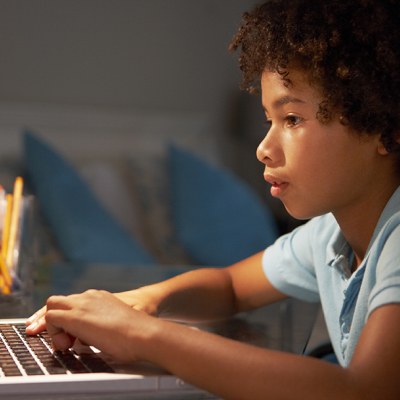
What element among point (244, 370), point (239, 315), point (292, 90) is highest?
point (292, 90)

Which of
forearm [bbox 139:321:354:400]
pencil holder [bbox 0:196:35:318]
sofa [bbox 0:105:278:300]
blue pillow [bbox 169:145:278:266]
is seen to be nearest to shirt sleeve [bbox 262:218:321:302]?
pencil holder [bbox 0:196:35:318]

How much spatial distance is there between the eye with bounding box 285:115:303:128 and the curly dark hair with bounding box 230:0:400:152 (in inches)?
1.1

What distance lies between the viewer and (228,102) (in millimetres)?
3414

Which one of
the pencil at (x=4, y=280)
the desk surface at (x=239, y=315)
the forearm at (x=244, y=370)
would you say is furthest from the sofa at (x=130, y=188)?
the forearm at (x=244, y=370)

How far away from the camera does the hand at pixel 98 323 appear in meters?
0.83

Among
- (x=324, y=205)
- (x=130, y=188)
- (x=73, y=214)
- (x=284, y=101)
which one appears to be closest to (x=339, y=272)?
(x=324, y=205)

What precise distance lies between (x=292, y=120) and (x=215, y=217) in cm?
180

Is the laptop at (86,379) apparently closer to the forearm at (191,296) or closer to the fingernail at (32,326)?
the fingernail at (32,326)

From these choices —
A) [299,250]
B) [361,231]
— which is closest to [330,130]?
[361,231]

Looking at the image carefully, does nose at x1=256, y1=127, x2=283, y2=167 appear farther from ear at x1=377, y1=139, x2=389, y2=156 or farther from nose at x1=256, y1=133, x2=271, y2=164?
A: ear at x1=377, y1=139, x2=389, y2=156

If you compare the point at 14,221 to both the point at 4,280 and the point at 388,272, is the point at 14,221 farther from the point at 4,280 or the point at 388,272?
the point at 388,272

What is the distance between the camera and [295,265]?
1254 mm

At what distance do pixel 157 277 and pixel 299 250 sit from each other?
0.37 meters

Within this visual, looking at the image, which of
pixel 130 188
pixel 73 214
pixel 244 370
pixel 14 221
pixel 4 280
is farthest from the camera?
pixel 130 188
